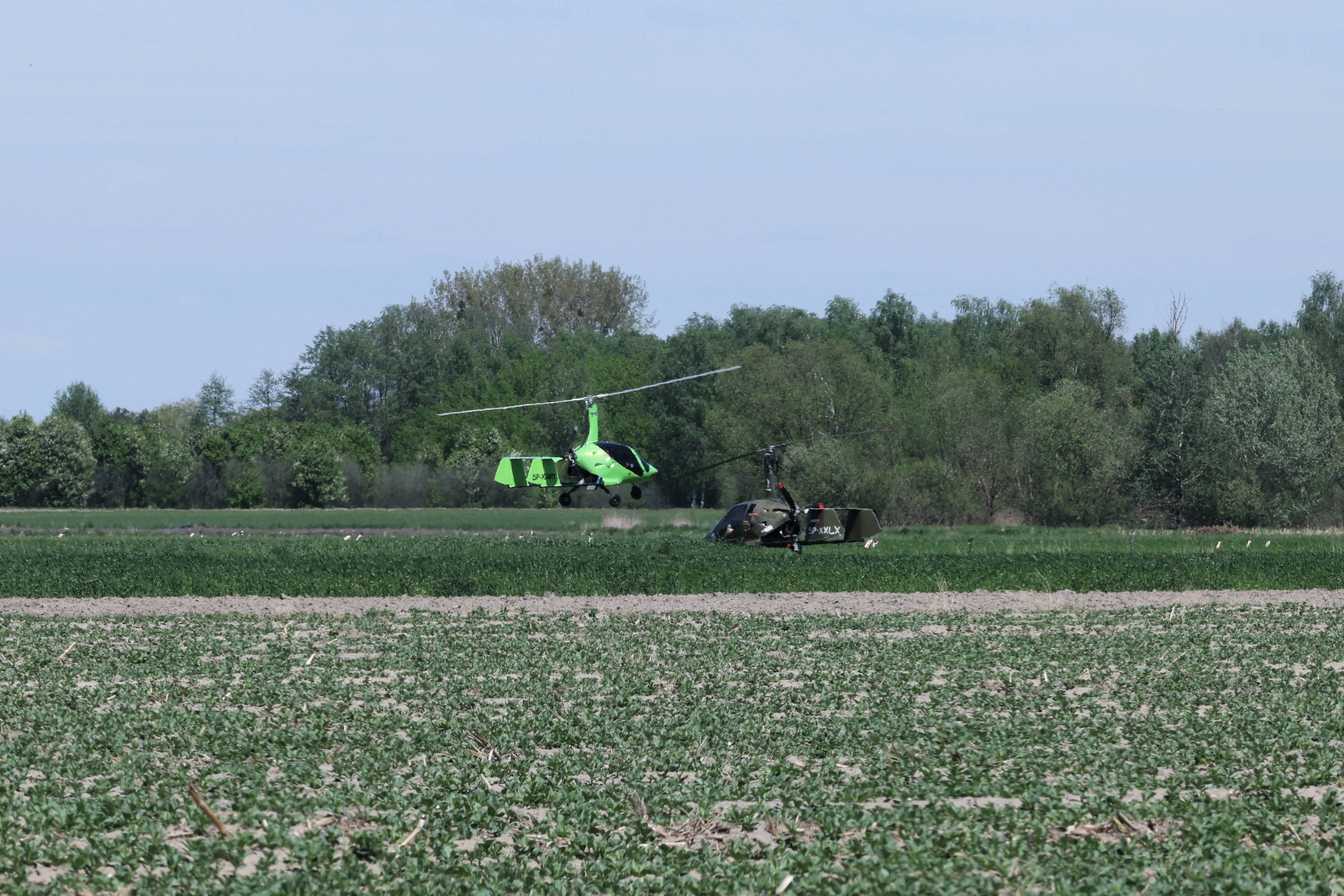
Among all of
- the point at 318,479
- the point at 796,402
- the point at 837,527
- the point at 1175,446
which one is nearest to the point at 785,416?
the point at 796,402

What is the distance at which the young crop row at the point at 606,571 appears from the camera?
33.8 metres

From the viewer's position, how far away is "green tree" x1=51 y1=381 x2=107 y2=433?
120500 mm

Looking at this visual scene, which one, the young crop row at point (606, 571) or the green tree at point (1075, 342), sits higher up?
the green tree at point (1075, 342)

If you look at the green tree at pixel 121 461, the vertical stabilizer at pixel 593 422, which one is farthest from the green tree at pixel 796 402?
the green tree at pixel 121 461

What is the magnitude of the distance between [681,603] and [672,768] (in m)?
18.5

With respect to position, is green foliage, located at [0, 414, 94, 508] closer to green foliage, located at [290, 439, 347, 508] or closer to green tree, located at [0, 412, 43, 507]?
green tree, located at [0, 412, 43, 507]

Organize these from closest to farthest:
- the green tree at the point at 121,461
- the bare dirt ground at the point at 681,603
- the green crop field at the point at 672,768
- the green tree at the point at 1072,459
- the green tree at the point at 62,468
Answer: the green crop field at the point at 672,768, the bare dirt ground at the point at 681,603, the green tree at the point at 1072,459, the green tree at the point at 62,468, the green tree at the point at 121,461

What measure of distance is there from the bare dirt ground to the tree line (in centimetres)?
3664

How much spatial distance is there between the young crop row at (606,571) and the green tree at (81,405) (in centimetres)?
8348

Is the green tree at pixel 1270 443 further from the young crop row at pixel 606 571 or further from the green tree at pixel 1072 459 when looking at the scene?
the young crop row at pixel 606 571

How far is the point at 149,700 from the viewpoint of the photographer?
56.2 ft

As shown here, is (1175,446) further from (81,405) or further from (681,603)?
(81,405)

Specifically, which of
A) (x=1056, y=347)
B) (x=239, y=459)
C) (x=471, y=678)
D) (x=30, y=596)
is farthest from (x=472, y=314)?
(x=471, y=678)

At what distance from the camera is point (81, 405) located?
12212cm
